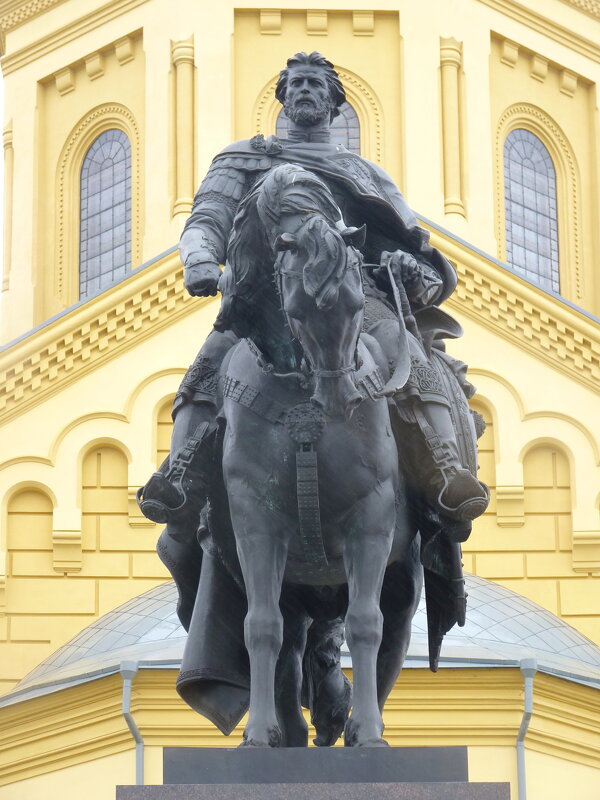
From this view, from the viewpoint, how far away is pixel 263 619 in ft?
28.4

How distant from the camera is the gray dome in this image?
72.6 ft

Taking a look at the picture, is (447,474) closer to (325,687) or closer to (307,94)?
(325,687)

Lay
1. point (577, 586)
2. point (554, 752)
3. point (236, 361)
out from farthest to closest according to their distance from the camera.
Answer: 1. point (577, 586)
2. point (554, 752)
3. point (236, 361)

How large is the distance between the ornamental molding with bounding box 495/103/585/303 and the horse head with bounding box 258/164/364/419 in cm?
2272

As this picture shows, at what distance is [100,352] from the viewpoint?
26531 mm

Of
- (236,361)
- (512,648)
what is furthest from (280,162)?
(512,648)

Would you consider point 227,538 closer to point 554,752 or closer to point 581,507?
point 554,752

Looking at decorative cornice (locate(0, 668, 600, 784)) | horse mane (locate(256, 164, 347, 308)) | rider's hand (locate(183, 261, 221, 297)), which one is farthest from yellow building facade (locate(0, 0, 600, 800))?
horse mane (locate(256, 164, 347, 308))

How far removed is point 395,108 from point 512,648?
10.1 metres

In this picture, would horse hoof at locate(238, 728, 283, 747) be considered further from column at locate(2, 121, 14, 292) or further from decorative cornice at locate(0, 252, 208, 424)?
column at locate(2, 121, 14, 292)

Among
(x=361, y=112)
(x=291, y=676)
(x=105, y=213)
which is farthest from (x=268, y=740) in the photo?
(x=105, y=213)

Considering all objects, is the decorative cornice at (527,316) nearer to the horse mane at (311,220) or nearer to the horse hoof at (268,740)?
the horse mane at (311,220)

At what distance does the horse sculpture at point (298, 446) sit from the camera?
849 cm

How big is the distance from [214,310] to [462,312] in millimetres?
2641
